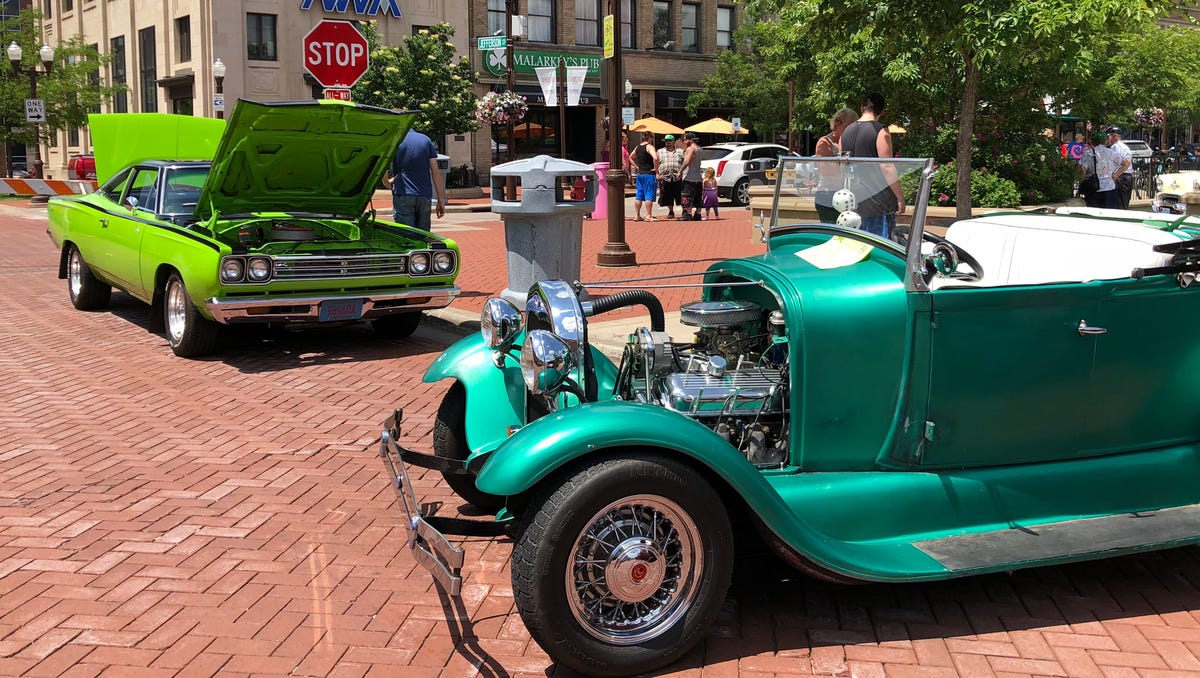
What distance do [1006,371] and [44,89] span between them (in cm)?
3115

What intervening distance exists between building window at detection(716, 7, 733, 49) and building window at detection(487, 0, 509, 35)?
29.8ft

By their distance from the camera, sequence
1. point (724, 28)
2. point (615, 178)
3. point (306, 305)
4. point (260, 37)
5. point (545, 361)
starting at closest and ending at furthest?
1. point (545, 361)
2. point (306, 305)
3. point (615, 178)
4. point (260, 37)
5. point (724, 28)

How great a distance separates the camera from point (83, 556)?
→ 4113mm

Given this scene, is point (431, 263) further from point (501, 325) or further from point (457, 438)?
point (501, 325)

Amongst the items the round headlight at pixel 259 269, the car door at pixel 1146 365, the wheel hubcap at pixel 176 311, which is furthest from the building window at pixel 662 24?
the car door at pixel 1146 365

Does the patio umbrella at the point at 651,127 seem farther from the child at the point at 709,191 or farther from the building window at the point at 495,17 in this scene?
the child at the point at 709,191

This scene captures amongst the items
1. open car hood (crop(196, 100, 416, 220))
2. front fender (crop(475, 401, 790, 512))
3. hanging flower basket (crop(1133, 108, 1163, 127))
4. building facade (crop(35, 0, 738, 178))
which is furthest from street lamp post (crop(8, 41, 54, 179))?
hanging flower basket (crop(1133, 108, 1163, 127))

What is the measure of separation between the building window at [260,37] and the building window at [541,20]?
8839mm

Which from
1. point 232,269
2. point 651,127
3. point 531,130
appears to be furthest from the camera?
point 531,130

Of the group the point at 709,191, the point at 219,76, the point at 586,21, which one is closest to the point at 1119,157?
the point at 709,191

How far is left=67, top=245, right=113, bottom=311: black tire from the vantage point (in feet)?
32.7

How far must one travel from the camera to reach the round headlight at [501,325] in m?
4.07

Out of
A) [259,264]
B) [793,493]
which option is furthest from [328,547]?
[259,264]

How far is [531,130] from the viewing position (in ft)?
123
